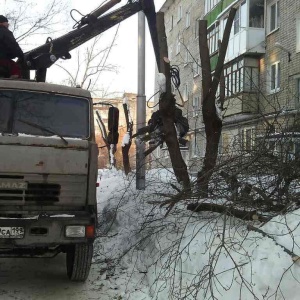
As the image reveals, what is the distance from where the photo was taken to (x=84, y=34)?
9.12 metres

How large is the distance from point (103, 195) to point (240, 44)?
12.9 m

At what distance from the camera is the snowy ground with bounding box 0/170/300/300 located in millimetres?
4363

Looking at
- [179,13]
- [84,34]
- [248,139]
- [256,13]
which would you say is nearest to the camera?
[248,139]

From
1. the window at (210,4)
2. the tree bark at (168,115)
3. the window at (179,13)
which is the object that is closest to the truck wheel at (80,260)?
the tree bark at (168,115)

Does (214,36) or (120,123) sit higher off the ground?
(214,36)

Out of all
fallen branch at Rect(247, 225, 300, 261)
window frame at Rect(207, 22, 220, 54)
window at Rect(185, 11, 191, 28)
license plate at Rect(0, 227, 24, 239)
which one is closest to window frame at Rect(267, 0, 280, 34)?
window frame at Rect(207, 22, 220, 54)

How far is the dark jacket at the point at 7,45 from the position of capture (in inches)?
271

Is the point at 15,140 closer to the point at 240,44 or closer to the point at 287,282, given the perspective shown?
the point at 287,282

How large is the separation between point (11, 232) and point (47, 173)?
763 mm

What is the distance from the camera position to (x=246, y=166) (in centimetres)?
555

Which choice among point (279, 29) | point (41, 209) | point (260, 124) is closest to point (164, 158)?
point (260, 124)

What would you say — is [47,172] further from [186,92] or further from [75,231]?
[186,92]

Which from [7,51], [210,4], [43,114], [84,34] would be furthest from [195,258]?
[210,4]

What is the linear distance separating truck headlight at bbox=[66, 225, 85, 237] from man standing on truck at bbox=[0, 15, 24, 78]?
9.21ft
